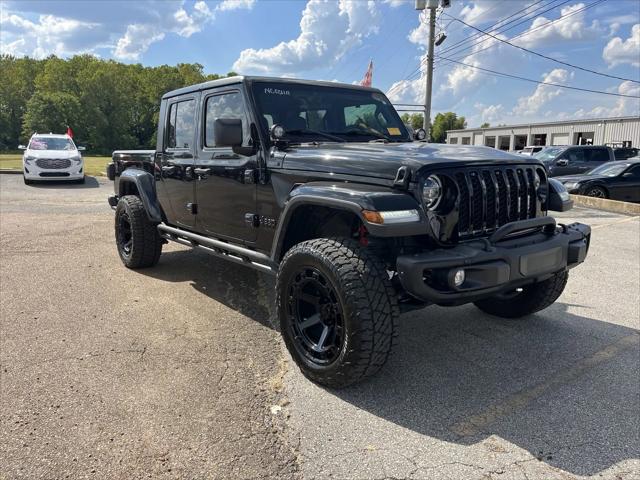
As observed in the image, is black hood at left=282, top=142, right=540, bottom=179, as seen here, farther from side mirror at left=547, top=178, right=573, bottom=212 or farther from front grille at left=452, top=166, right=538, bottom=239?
side mirror at left=547, top=178, right=573, bottom=212

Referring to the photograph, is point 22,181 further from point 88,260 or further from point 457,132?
point 457,132

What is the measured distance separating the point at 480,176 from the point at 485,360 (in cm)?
133

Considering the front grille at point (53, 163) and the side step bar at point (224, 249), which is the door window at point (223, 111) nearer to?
the side step bar at point (224, 249)

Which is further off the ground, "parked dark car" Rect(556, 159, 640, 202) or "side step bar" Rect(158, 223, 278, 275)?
"parked dark car" Rect(556, 159, 640, 202)

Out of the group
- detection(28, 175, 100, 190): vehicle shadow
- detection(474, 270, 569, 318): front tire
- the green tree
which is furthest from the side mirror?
the green tree

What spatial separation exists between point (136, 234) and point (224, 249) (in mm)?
1860

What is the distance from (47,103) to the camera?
177ft

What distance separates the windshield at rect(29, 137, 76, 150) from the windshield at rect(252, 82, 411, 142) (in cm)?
1444

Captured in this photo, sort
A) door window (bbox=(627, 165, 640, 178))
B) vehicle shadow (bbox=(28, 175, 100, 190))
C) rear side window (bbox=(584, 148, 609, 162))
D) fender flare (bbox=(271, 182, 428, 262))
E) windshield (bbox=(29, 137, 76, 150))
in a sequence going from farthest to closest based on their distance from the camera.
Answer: rear side window (bbox=(584, 148, 609, 162)), windshield (bbox=(29, 137, 76, 150)), vehicle shadow (bbox=(28, 175, 100, 190)), door window (bbox=(627, 165, 640, 178)), fender flare (bbox=(271, 182, 428, 262))

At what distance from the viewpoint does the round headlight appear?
298 centimetres

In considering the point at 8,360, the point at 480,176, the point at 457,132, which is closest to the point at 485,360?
the point at 480,176

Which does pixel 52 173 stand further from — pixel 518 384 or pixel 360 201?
pixel 518 384

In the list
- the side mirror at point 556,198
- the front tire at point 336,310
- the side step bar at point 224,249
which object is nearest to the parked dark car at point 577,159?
the side mirror at point 556,198

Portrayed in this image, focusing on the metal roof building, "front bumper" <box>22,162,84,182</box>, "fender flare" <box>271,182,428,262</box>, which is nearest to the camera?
"fender flare" <box>271,182,428,262</box>
